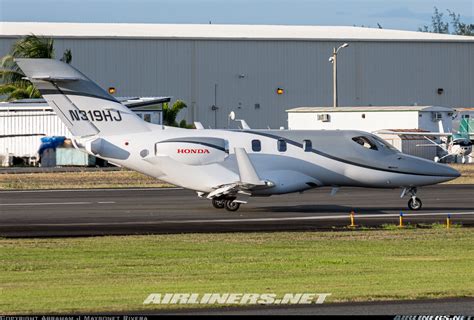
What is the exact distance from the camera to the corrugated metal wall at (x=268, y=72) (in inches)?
3388

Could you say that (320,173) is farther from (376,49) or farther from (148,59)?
(376,49)

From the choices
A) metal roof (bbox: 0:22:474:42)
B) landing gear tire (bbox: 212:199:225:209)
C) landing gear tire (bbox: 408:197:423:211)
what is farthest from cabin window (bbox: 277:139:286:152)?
metal roof (bbox: 0:22:474:42)

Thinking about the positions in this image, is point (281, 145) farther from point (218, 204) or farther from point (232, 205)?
point (218, 204)

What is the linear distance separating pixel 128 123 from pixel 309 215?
6.20 meters

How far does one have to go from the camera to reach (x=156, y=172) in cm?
3378

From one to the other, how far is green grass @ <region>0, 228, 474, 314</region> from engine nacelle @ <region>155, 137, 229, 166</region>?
7528 millimetres

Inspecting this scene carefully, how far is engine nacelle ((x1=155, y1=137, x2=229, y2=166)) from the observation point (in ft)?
110

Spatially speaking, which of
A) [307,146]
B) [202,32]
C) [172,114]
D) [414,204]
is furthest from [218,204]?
[202,32]

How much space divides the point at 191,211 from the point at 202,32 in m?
60.5

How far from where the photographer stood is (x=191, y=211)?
3366cm

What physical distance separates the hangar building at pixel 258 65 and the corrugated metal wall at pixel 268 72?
0.26 feet

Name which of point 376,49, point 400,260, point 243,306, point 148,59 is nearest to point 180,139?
point 400,260

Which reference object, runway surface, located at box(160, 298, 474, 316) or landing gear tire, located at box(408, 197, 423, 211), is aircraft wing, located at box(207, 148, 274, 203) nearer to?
landing gear tire, located at box(408, 197, 423, 211)

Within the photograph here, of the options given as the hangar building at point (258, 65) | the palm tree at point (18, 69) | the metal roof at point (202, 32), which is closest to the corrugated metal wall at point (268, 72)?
the hangar building at point (258, 65)
